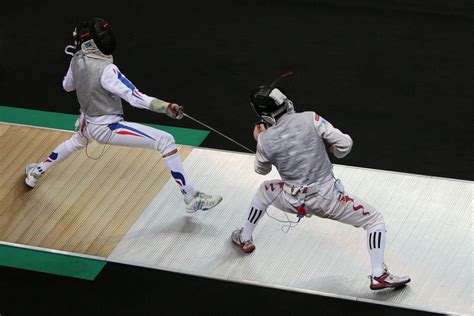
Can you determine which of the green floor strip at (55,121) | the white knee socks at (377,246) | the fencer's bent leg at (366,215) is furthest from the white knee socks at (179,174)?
the white knee socks at (377,246)

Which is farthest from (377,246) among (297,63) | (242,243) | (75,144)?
(297,63)

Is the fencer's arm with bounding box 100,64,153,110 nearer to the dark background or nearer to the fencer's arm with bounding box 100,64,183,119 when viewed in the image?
the fencer's arm with bounding box 100,64,183,119

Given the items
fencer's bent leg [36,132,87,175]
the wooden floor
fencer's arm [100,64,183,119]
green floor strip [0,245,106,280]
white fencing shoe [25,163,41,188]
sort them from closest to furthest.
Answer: fencer's arm [100,64,183,119] < green floor strip [0,245,106,280] < the wooden floor < fencer's bent leg [36,132,87,175] < white fencing shoe [25,163,41,188]

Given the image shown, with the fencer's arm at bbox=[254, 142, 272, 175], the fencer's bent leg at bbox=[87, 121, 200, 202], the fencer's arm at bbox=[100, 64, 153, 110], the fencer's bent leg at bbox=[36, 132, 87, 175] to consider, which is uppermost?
the fencer's arm at bbox=[100, 64, 153, 110]

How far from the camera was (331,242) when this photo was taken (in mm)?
6113

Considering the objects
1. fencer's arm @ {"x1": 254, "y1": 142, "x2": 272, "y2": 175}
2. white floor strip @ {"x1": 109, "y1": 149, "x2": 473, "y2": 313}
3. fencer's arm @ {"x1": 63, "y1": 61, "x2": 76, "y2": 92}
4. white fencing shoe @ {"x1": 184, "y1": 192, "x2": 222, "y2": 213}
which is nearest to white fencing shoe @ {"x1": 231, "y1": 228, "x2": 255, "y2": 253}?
white floor strip @ {"x1": 109, "y1": 149, "x2": 473, "y2": 313}

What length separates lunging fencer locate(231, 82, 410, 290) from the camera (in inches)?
215

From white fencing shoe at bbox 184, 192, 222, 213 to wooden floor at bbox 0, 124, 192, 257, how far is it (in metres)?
0.36

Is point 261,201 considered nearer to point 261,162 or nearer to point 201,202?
point 261,162

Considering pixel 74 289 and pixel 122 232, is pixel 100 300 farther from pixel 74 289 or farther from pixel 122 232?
pixel 122 232

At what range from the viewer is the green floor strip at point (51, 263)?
6.02 m

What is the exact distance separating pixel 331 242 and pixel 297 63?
7.55ft

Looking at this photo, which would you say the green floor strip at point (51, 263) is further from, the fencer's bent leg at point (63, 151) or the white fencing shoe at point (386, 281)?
the white fencing shoe at point (386, 281)

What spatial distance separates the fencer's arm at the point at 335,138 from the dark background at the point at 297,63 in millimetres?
1443
